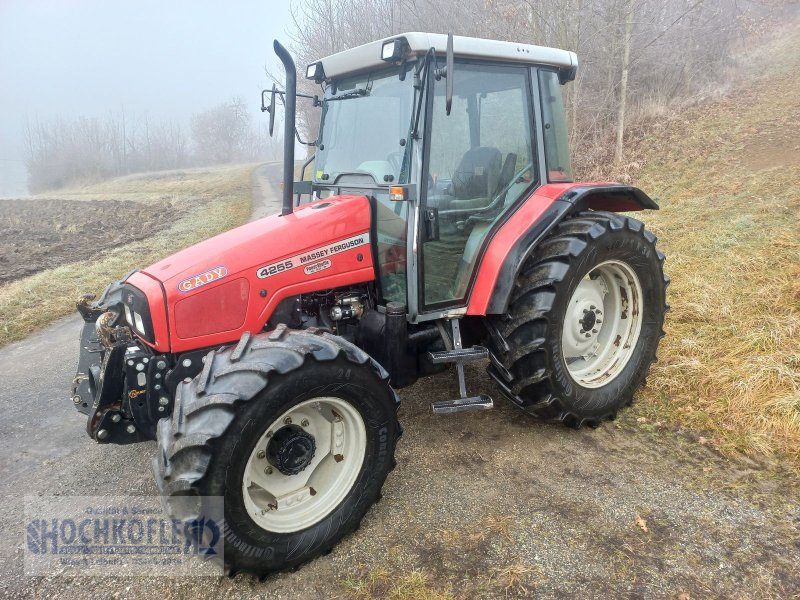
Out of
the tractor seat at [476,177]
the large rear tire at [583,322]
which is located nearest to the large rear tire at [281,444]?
the large rear tire at [583,322]

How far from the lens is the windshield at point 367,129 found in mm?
2896

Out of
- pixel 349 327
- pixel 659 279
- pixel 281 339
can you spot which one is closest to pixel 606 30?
pixel 659 279

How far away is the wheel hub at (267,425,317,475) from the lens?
7.75 ft

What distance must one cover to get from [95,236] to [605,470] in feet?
39.5

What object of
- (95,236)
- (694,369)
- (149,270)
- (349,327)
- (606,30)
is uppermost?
(606,30)

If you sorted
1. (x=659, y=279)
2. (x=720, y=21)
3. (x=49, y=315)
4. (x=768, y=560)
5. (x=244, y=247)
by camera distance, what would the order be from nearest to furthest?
(x=768, y=560)
(x=244, y=247)
(x=659, y=279)
(x=49, y=315)
(x=720, y=21)

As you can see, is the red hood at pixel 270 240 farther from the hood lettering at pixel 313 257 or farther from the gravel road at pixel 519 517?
the gravel road at pixel 519 517

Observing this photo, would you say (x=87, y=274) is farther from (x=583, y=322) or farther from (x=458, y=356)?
(x=583, y=322)

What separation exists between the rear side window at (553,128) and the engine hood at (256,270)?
1.27 meters

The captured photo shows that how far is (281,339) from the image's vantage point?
2309mm

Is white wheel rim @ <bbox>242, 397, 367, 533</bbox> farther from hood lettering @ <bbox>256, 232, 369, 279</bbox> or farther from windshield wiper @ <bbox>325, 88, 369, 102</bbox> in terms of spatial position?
windshield wiper @ <bbox>325, 88, 369, 102</bbox>

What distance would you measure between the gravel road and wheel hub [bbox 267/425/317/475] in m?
0.41

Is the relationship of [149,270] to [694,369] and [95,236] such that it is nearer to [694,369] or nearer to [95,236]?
[694,369]

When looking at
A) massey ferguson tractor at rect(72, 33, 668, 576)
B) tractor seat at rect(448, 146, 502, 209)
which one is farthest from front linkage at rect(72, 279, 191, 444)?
tractor seat at rect(448, 146, 502, 209)
